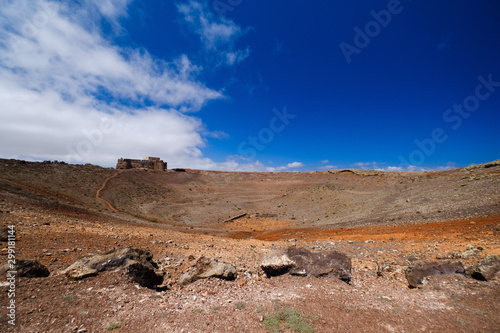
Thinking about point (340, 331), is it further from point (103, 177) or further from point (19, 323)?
point (103, 177)

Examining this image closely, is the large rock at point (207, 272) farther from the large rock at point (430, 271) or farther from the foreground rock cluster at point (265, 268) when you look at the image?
the large rock at point (430, 271)

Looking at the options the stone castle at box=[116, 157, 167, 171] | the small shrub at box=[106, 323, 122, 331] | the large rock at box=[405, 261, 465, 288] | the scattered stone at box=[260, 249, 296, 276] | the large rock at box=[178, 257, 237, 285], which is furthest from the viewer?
the stone castle at box=[116, 157, 167, 171]

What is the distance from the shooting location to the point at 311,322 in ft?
15.8

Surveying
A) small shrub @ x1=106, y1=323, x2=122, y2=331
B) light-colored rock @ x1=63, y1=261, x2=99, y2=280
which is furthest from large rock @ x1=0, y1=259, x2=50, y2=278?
small shrub @ x1=106, y1=323, x2=122, y2=331

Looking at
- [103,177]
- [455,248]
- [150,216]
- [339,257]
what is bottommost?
[150,216]

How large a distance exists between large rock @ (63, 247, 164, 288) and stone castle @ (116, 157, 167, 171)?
5471 cm

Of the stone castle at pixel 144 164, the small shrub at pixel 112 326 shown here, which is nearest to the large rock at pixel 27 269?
the small shrub at pixel 112 326

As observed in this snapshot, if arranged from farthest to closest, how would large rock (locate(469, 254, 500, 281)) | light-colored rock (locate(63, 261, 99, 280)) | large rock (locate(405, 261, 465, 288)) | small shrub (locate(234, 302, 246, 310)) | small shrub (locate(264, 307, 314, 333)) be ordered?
1. large rock (locate(405, 261, 465, 288))
2. large rock (locate(469, 254, 500, 281))
3. light-colored rock (locate(63, 261, 99, 280))
4. small shrub (locate(234, 302, 246, 310))
5. small shrub (locate(264, 307, 314, 333))

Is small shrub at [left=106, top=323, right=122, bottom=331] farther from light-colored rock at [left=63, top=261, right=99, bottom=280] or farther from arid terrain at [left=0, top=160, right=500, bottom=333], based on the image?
light-colored rock at [left=63, top=261, right=99, bottom=280]

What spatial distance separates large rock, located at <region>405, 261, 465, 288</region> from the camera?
22.2ft

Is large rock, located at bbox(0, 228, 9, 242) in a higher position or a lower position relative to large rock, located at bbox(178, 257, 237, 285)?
higher

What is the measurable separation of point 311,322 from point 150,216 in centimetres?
3030

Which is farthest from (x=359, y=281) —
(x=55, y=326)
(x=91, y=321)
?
(x=55, y=326)

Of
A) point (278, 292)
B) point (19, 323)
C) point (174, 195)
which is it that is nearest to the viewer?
point (19, 323)
